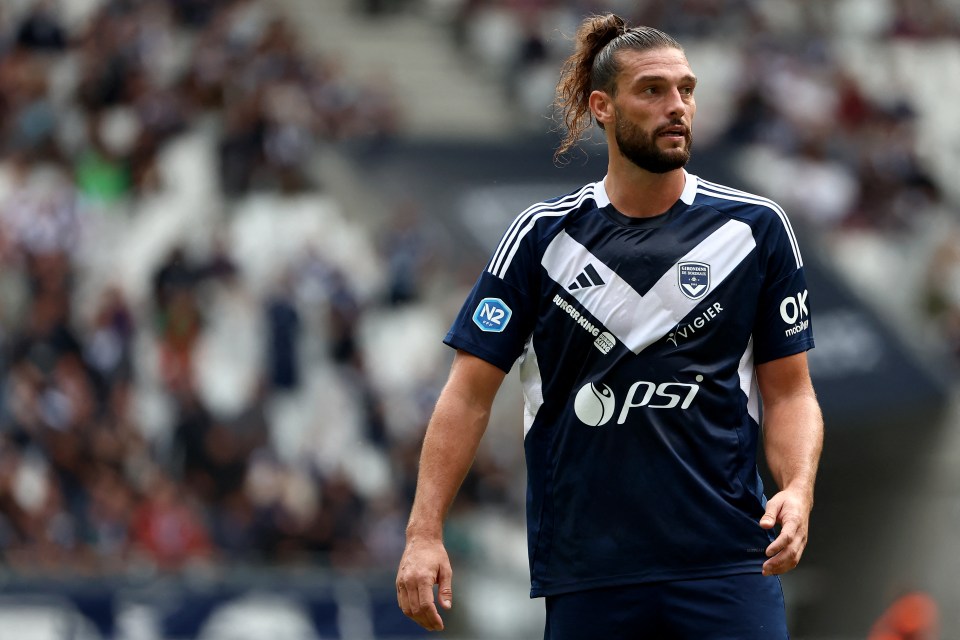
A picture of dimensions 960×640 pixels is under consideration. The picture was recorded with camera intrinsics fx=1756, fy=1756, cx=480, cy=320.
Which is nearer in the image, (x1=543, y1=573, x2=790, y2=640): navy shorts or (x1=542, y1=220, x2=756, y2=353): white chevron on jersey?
(x1=543, y1=573, x2=790, y2=640): navy shorts

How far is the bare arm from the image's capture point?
16.0 ft

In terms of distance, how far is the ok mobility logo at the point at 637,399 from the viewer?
491cm

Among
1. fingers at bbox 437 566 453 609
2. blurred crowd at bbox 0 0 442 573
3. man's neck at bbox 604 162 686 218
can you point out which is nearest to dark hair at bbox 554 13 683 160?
man's neck at bbox 604 162 686 218

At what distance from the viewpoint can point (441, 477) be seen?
5.03m

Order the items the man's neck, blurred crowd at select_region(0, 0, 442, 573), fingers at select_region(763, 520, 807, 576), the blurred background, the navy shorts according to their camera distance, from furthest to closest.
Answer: blurred crowd at select_region(0, 0, 442, 573) < the blurred background < the man's neck < the navy shorts < fingers at select_region(763, 520, 807, 576)

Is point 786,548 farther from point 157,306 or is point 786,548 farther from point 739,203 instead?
point 157,306

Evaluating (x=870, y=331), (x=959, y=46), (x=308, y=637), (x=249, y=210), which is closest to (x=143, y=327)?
(x=249, y=210)

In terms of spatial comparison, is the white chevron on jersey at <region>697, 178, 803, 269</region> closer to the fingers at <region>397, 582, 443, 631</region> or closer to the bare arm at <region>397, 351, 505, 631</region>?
the bare arm at <region>397, 351, 505, 631</region>

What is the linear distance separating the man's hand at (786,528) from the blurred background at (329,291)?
8340mm

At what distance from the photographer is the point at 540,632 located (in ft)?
46.9

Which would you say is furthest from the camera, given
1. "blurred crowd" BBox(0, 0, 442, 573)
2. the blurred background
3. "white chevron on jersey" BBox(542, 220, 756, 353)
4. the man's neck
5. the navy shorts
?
"blurred crowd" BBox(0, 0, 442, 573)

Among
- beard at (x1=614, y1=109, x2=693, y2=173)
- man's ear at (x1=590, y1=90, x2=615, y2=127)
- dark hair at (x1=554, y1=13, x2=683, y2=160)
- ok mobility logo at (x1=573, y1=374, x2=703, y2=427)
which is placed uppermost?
dark hair at (x1=554, y1=13, x2=683, y2=160)

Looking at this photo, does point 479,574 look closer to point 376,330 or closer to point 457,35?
point 376,330

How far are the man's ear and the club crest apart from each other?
1.68 feet
